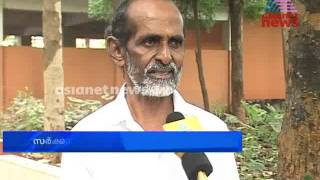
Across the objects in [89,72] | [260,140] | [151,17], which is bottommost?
[260,140]

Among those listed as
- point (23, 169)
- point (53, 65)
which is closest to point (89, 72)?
point (53, 65)

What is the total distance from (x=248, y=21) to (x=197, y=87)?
302 cm

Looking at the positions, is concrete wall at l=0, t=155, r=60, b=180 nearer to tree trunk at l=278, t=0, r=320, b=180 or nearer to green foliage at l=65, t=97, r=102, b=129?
green foliage at l=65, t=97, r=102, b=129

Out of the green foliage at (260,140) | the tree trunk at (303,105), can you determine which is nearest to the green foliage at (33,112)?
the green foliage at (260,140)

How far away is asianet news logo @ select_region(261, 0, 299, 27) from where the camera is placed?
7.02ft

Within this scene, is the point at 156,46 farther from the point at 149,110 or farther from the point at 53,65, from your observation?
the point at 53,65

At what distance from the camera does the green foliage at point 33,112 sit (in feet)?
5.48

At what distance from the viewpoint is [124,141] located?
1.40 meters

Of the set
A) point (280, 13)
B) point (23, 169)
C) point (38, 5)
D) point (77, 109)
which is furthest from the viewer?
point (23, 169)

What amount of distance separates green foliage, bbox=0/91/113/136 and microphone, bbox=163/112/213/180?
0.28m

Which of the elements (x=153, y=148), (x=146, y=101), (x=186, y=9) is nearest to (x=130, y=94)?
(x=146, y=101)

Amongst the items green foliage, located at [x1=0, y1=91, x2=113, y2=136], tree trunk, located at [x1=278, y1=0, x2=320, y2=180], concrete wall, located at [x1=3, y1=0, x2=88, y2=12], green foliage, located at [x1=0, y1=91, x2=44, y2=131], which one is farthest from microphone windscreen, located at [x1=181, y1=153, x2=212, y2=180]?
tree trunk, located at [x1=278, y1=0, x2=320, y2=180]

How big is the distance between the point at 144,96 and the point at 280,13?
86 cm

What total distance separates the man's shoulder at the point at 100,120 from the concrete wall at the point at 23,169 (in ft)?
3.44
